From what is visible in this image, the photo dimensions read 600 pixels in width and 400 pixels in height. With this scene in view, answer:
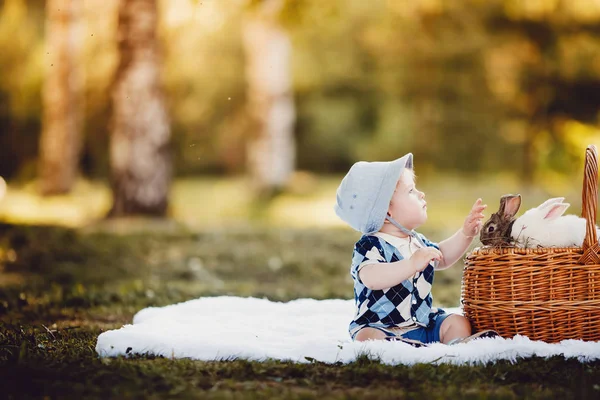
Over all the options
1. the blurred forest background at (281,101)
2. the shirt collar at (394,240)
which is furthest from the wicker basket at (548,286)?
the blurred forest background at (281,101)

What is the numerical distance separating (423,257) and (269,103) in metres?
9.89

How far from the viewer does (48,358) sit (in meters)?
3.26

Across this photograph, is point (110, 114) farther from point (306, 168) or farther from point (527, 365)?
point (306, 168)

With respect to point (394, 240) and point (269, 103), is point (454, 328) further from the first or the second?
point (269, 103)

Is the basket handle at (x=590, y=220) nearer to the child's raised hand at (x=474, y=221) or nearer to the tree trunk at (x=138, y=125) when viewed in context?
the child's raised hand at (x=474, y=221)

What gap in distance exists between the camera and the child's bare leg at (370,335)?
3527mm

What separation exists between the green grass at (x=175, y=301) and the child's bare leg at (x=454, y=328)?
1.28 feet

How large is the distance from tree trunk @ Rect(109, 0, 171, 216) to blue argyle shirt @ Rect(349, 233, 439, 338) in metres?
5.60

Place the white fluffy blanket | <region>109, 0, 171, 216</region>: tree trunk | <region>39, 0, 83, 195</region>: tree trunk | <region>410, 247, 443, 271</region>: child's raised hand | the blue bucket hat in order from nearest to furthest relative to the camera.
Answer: the white fluffy blanket
<region>410, 247, 443, 271</region>: child's raised hand
the blue bucket hat
<region>109, 0, 171, 216</region>: tree trunk
<region>39, 0, 83, 195</region>: tree trunk

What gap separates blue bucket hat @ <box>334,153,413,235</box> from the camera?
11.8 feet

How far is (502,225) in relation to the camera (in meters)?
3.53

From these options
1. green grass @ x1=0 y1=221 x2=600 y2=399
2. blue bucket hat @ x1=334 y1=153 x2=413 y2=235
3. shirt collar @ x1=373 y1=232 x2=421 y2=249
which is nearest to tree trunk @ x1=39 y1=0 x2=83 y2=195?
green grass @ x1=0 y1=221 x2=600 y2=399

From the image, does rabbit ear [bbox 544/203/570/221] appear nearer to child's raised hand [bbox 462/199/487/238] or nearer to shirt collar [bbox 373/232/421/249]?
child's raised hand [bbox 462/199/487/238]

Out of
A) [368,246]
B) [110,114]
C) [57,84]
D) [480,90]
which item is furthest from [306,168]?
[368,246]
